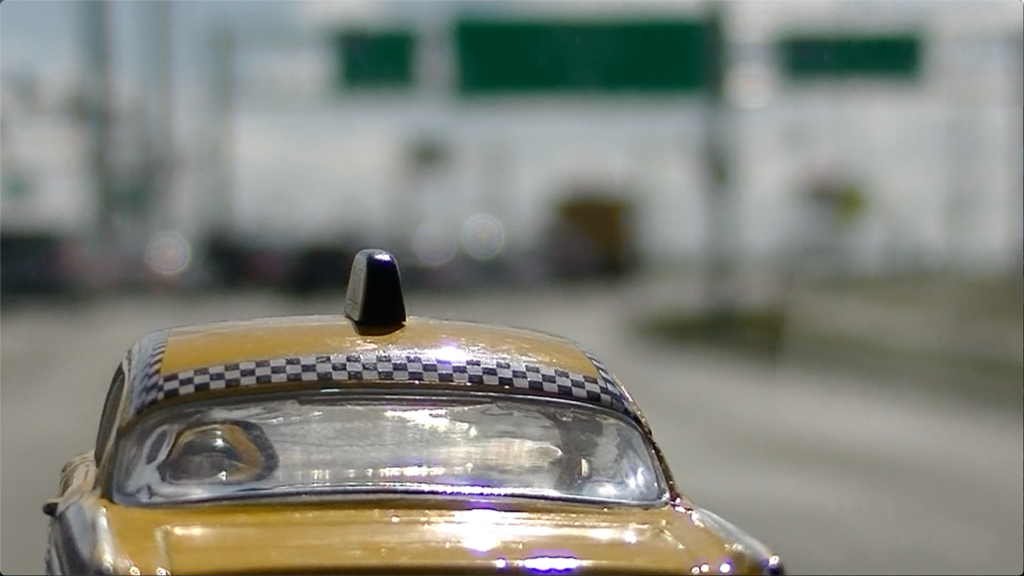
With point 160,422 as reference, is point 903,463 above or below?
below

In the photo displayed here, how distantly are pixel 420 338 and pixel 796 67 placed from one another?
34725 mm

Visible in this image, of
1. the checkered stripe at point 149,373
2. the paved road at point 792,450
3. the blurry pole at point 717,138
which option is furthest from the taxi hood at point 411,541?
the blurry pole at point 717,138

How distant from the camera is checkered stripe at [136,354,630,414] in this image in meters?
4.20

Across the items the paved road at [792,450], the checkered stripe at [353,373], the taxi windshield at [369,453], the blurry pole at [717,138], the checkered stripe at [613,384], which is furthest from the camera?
the blurry pole at [717,138]

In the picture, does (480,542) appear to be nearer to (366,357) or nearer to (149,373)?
(366,357)

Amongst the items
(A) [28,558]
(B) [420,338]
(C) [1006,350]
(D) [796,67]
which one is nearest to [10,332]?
(C) [1006,350]

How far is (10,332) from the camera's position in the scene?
2866cm

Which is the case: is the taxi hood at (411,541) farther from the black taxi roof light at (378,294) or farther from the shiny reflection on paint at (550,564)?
the black taxi roof light at (378,294)

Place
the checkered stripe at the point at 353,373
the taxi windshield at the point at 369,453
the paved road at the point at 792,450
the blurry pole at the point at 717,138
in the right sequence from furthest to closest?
the blurry pole at the point at 717,138
the paved road at the point at 792,450
the checkered stripe at the point at 353,373
the taxi windshield at the point at 369,453

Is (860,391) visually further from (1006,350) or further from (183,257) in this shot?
(183,257)

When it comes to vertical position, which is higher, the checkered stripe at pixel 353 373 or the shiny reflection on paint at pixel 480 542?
the checkered stripe at pixel 353 373

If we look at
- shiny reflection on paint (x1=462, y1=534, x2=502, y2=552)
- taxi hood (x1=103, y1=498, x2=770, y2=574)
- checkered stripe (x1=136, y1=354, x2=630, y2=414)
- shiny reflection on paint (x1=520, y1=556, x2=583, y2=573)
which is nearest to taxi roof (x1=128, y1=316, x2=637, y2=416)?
checkered stripe (x1=136, y1=354, x2=630, y2=414)

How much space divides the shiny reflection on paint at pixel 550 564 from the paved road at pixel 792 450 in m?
2.72

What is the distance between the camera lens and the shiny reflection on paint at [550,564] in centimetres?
348
